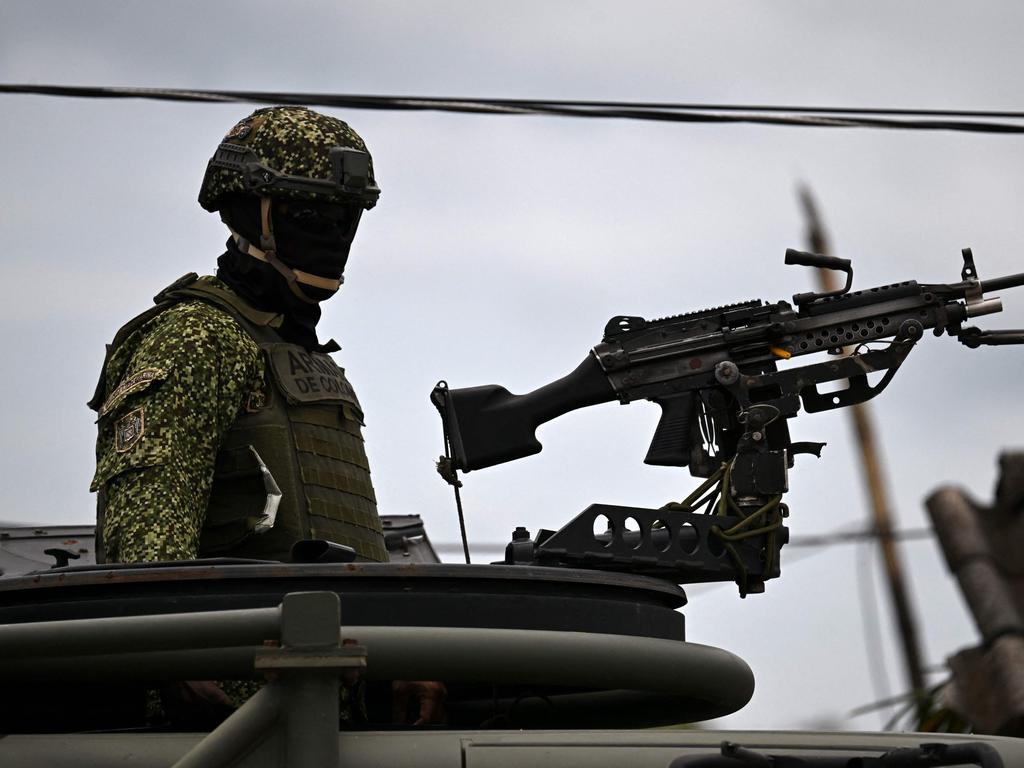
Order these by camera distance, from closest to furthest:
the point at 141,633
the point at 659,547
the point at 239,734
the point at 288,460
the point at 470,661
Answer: the point at 239,734
the point at 141,633
the point at 470,661
the point at 659,547
the point at 288,460

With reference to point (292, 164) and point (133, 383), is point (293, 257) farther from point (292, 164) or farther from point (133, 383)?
point (133, 383)

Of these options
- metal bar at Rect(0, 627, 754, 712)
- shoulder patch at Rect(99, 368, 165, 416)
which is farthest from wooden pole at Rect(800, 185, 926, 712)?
metal bar at Rect(0, 627, 754, 712)

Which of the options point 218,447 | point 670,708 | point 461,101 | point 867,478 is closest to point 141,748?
point 218,447

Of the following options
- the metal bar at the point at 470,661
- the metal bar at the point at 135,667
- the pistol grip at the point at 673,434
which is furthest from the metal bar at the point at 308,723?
the pistol grip at the point at 673,434

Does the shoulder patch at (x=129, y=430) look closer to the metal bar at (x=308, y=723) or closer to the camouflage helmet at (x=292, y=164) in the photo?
the camouflage helmet at (x=292, y=164)

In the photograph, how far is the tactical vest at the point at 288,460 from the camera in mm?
4133

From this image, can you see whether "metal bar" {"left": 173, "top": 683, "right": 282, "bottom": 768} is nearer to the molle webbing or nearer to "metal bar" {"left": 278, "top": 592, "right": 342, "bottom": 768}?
"metal bar" {"left": 278, "top": 592, "right": 342, "bottom": 768}

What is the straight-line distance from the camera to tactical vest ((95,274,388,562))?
4133 mm

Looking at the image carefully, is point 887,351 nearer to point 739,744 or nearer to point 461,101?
point 739,744

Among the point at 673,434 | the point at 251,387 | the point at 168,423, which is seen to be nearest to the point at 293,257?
the point at 251,387

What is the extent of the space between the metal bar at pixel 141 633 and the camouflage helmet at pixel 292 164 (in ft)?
5.63

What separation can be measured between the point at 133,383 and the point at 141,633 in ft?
3.96

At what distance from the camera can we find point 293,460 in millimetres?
4227

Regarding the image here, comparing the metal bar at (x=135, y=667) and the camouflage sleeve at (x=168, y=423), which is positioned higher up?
the camouflage sleeve at (x=168, y=423)
